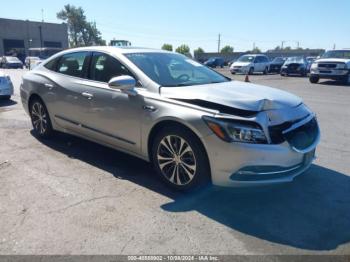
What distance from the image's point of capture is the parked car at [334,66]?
17469 mm

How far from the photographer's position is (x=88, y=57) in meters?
Result: 4.93

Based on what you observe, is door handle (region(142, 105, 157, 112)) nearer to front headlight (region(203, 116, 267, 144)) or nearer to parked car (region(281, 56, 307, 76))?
front headlight (region(203, 116, 267, 144))

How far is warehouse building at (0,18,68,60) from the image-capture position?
63469 mm

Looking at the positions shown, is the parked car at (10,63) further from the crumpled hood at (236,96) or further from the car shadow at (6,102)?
the crumpled hood at (236,96)

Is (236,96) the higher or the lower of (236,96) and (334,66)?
the lower

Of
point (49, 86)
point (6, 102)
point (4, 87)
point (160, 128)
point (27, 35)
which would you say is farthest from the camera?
point (27, 35)

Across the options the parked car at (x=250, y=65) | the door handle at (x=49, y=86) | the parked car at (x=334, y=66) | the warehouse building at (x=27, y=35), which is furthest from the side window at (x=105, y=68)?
the warehouse building at (x=27, y=35)

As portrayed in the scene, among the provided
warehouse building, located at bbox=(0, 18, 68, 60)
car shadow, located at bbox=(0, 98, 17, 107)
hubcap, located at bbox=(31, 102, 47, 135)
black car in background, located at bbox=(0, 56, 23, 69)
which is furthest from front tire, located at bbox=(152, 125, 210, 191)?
warehouse building, located at bbox=(0, 18, 68, 60)

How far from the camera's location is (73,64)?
5.22 m

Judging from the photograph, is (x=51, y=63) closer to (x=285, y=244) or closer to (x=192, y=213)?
(x=192, y=213)

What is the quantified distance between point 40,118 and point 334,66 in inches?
640

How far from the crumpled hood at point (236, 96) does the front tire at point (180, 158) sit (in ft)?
1.31

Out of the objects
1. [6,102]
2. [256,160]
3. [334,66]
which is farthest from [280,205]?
[334,66]

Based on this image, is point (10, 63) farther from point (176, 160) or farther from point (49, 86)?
point (176, 160)
